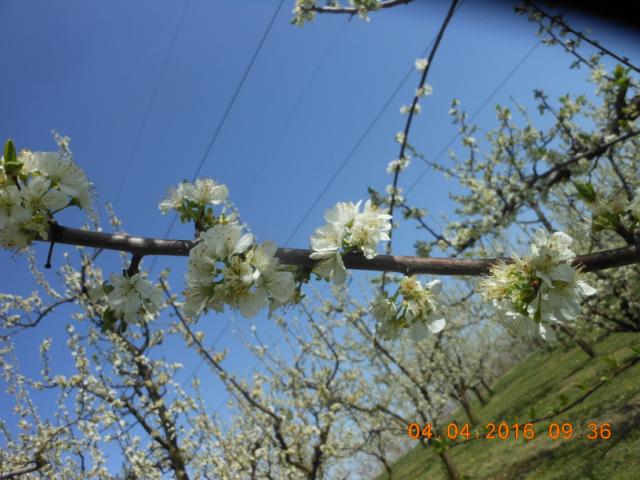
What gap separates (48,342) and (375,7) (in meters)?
5.99

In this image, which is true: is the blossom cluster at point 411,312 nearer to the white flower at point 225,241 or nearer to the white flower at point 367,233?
the white flower at point 367,233

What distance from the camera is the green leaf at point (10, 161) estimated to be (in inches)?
51.0

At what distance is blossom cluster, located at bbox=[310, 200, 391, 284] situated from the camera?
1.38 meters

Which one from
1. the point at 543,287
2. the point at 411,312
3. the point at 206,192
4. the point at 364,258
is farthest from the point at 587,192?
the point at 206,192

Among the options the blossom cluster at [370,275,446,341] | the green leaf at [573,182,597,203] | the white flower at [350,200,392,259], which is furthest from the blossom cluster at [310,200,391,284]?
the green leaf at [573,182,597,203]

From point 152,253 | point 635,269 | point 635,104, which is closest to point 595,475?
point 635,269

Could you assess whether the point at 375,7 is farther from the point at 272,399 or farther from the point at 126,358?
the point at 272,399

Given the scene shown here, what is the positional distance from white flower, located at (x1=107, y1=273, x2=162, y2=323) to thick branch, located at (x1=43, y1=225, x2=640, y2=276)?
20 centimetres

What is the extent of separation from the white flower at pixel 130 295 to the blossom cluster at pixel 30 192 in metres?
0.25

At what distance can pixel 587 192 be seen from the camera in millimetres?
1579

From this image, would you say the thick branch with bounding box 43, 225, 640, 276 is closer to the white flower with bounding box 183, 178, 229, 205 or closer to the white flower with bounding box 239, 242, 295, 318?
the white flower with bounding box 239, 242, 295, 318

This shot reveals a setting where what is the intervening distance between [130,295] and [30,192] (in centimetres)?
40

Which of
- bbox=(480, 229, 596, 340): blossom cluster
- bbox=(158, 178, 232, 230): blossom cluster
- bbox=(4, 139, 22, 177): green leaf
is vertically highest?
bbox=(4, 139, 22, 177): green leaf

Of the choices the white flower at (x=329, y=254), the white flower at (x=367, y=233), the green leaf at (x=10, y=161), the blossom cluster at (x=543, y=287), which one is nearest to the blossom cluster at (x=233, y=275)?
the white flower at (x=329, y=254)
